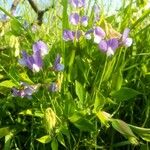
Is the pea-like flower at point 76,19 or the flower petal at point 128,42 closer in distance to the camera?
the flower petal at point 128,42

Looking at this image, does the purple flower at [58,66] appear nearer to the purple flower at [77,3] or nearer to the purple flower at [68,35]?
the purple flower at [68,35]

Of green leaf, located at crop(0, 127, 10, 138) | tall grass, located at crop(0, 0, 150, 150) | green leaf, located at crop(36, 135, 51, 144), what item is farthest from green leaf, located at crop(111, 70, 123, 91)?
green leaf, located at crop(0, 127, 10, 138)


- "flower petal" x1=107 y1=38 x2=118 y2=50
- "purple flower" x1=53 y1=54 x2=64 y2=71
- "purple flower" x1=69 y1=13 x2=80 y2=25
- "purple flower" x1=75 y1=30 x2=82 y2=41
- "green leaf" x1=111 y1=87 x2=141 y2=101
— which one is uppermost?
"purple flower" x1=69 y1=13 x2=80 y2=25

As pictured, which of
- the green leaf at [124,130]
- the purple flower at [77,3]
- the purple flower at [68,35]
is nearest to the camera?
the green leaf at [124,130]

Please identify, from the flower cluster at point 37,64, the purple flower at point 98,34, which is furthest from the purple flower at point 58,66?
the purple flower at point 98,34

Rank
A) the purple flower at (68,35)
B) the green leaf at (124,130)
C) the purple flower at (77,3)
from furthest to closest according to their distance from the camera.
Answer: the purple flower at (77,3), the purple flower at (68,35), the green leaf at (124,130)

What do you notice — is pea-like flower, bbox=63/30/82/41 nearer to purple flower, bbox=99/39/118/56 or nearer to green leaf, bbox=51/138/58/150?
purple flower, bbox=99/39/118/56

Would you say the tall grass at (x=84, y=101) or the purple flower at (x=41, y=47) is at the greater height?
the purple flower at (x=41, y=47)
